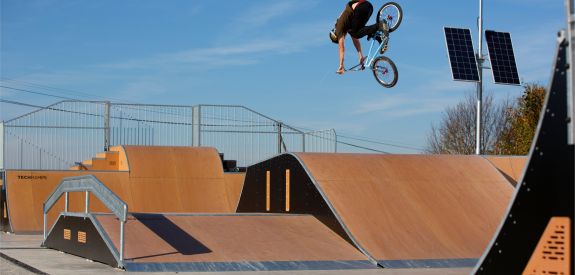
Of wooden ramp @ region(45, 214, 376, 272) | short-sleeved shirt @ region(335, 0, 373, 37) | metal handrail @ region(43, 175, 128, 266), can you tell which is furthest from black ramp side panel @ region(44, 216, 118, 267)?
short-sleeved shirt @ region(335, 0, 373, 37)

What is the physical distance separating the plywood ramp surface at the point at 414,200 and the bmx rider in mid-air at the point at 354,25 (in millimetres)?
2329

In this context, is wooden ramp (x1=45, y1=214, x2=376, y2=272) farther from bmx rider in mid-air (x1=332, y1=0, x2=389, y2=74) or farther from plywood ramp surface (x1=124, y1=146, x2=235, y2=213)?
plywood ramp surface (x1=124, y1=146, x2=235, y2=213)

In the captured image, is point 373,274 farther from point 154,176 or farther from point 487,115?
point 487,115

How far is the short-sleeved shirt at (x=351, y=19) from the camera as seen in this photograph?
14102 millimetres

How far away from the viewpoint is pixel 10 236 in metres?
20.2

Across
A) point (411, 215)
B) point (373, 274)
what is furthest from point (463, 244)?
point (373, 274)

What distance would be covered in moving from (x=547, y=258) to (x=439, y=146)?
132ft

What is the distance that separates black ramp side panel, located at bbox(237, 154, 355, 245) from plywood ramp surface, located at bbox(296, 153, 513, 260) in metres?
0.24

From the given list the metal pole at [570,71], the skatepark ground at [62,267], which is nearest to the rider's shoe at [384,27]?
the skatepark ground at [62,267]

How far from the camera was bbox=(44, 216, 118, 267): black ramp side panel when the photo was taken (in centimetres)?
1280

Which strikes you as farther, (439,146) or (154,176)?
(439,146)

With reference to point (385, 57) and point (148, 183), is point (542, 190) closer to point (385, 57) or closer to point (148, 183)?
point (385, 57)

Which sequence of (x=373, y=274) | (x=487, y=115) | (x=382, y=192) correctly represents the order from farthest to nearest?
(x=487, y=115)
(x=382, y=192)
(x=373, y=274)

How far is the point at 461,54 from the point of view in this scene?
2205 cm
